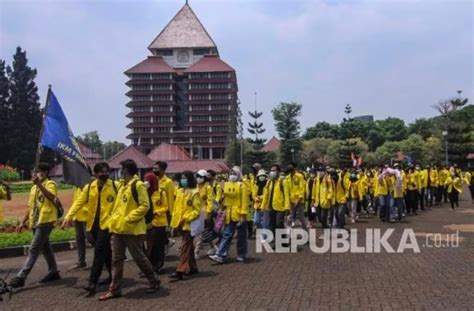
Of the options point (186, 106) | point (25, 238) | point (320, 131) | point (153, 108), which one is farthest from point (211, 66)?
point (25, 238)

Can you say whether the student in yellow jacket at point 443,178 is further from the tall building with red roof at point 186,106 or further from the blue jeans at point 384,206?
the tall building with red roof at point 186,106

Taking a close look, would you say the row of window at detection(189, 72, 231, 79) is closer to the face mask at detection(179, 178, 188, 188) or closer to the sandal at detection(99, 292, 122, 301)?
the face mask at detection(179, 178, 188, 188)

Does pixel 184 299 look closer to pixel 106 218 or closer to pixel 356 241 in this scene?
pixel 106 218

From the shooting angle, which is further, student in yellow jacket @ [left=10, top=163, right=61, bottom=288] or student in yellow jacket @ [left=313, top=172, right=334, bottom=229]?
student in yellow jacket @ [left=313, top=172, right=334, bottom=229]

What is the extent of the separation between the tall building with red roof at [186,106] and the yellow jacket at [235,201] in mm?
83514

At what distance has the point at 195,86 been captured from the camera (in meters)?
95.1

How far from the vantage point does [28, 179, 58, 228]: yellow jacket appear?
7754 millimetres

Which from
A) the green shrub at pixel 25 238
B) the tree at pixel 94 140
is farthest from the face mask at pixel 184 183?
the tree at pixel 94 140

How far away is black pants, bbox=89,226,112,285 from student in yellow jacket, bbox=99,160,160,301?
308mm

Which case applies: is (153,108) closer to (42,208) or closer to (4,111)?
(4,111)

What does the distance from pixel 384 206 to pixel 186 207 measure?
9.42 metres

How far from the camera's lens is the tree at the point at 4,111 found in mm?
70750

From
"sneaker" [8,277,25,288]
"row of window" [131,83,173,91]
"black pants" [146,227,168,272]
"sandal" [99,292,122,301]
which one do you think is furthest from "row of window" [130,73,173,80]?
"sandal" [99,292,122,301]

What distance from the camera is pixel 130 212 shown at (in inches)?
267
